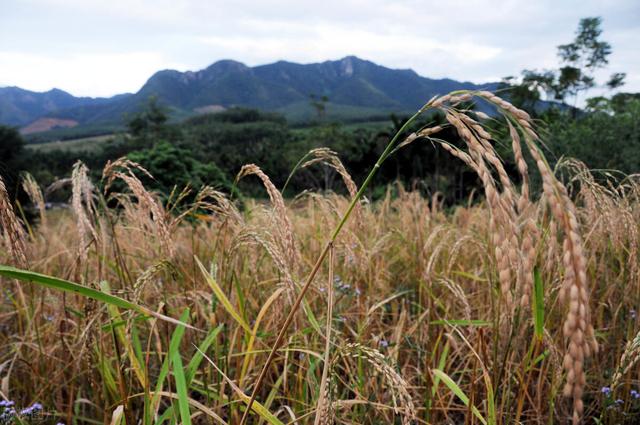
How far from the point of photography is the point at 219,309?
2.63 meters

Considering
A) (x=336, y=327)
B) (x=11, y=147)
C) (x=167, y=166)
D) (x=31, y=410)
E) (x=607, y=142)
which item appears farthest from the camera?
(x=607, y=142)

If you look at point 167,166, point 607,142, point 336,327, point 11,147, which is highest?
point 607,142

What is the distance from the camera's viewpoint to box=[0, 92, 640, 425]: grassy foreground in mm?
790

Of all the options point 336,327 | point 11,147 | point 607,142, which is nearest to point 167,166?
point 11,147

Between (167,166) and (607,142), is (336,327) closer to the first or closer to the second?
(167,166)

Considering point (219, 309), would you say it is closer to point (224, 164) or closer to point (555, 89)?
point (224, 164)

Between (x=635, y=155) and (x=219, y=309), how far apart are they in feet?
37.9

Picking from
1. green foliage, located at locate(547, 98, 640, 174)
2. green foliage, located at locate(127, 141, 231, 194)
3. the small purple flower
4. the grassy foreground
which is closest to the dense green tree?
green foliage, located at locate(127, 141, 231, 194)

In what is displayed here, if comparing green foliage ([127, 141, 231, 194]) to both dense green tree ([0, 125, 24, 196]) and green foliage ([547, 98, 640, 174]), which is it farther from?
green foliage ([547, 98, 640, 174])

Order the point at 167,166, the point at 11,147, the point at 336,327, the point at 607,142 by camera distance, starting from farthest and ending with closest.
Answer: the point at 607,142 → the point at 11,147 → the point at 167,166 → the point at 336,327

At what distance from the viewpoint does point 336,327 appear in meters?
2.30

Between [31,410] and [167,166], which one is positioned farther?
[167,166]

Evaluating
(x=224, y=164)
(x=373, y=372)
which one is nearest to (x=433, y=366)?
(x=373, y=372)

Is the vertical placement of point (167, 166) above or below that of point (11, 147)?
below
